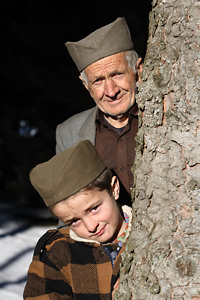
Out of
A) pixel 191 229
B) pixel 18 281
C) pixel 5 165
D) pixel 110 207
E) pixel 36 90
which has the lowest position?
pixel 5 165

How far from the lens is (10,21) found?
4879 mm

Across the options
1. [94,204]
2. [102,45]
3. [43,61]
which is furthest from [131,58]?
[43,61]

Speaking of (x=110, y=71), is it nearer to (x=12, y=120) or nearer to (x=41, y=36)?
(x=41, y=36)

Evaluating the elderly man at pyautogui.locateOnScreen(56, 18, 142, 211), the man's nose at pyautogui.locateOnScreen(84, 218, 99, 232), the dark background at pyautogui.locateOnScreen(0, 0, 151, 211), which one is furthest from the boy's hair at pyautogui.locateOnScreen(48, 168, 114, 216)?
the dark background at pyautogui.locateOnScreen(0, 0, 151, 211)

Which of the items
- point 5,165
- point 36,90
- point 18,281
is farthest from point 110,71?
point 5,165

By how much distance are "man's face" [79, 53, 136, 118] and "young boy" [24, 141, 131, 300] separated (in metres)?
0.52

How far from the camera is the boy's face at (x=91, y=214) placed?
1.44 meters

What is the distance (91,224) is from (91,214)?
0.04 metres

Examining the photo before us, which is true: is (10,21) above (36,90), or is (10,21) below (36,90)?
above

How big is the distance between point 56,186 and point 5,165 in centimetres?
482

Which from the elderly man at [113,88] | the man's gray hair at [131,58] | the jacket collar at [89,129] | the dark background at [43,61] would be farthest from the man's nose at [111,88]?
the dark background at [43,61]

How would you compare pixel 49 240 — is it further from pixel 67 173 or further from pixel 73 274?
pixel 67 173

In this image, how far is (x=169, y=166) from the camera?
44.9 inches

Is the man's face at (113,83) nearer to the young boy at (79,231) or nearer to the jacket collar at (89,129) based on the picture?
the jacket collar at (89,129)
